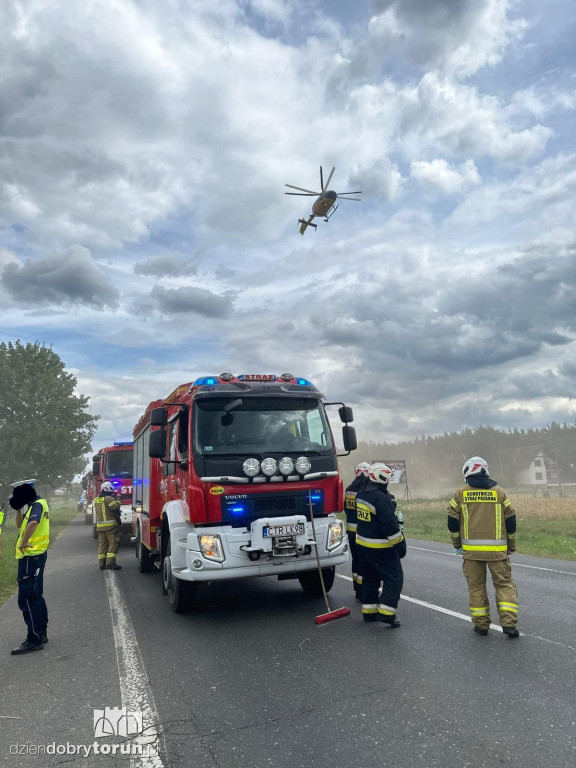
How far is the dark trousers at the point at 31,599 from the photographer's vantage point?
5844mm

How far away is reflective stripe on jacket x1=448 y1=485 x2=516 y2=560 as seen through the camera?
5.71 metres

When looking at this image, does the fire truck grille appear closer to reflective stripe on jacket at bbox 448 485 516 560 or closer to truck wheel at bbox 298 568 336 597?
truck wheel at bbox 298 568 336 597

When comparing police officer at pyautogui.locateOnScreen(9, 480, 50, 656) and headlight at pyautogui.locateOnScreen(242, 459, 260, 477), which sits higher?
headlight at pyautogui.locateOnScreen(242, 459, 260, 477)

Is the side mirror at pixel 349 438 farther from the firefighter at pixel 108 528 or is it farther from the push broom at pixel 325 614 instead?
the firefighter at pixel 108 528

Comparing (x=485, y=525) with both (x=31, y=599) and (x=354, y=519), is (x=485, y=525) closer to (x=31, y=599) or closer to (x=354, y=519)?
(x=354, y=519)

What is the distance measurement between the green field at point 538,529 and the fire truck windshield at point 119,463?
403 inches

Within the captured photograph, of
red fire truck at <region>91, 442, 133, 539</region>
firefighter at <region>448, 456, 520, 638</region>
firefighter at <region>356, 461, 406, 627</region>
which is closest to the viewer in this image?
firefighter at <region>448, 456, 520, 638</region>

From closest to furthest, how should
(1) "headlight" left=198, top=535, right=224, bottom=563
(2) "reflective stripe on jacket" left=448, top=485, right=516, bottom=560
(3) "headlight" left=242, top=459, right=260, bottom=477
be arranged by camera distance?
(2) "reflective stripe on jacket" left=448, top=485, right=516, bottom=560, (1) "headlight" left=198, top=535, right=224, bottom=563, (3) "headlight" left=242, top=459, right=260, bottom=477

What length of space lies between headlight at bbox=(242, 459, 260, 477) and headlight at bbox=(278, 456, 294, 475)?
306 mm

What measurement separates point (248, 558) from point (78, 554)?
35.0 ft

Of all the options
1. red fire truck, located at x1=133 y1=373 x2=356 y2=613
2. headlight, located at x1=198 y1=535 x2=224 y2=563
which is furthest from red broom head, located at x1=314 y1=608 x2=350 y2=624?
headlight, located at x1=198 y1=535 x2=224 y2=563

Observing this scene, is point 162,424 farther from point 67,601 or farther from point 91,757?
point 91,757

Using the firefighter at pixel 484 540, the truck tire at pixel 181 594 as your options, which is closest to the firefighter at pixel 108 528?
the truck tire at pixel 181 594

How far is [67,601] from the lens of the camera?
27.3 ft
